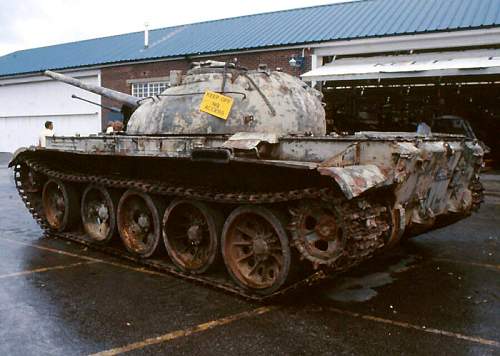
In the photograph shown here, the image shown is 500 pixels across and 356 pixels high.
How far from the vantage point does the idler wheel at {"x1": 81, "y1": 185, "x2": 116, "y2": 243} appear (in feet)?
26.3

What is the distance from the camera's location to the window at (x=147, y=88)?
23391 millimetres

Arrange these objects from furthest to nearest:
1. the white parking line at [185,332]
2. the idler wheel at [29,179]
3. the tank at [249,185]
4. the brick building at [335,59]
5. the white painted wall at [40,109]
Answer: the white painted wall at [40,109], the brick building at [335,59], the idler wheel at [29,179], the tank at [249,185], the white parking line at [185,332]

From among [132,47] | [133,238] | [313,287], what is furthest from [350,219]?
[132,47]

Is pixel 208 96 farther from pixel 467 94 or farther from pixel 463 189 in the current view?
pixel 467 94

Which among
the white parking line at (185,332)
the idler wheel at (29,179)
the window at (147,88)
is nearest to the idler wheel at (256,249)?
the white parking line at (185,332)

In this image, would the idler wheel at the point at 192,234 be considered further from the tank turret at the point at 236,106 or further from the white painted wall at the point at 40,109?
the white painted wall at the point at 40,109

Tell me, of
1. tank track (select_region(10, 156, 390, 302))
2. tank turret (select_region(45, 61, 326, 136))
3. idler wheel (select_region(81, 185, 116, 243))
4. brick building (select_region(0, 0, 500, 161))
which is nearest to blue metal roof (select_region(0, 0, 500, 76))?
brick building (select_region(0, 0, 500, 161))

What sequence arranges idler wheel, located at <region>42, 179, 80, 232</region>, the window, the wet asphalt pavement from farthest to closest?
1. the window
2. idler wheel, located at <region>42, 179, 80, 232</region>
3. the wet asphalt pavement

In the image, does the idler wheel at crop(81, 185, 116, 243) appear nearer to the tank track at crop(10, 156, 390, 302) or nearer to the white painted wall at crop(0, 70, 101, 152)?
the tank track at crop(10, 156, 390, 302)

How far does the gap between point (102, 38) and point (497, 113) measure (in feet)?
68.3

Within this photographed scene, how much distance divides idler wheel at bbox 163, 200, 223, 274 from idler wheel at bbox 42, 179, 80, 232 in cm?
252

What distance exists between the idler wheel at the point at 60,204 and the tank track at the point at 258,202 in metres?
0.20

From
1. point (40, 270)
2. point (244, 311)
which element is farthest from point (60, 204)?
point (244, 311)

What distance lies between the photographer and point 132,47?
87.1 feet
